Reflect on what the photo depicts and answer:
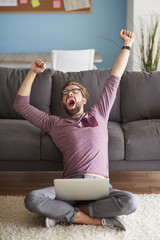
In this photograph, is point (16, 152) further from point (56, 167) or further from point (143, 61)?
point (143, 61)

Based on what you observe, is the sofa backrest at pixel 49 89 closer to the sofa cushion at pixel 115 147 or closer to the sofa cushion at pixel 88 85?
the sofa cushion at pixel 88 85

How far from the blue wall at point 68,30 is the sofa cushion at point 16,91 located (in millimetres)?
2728

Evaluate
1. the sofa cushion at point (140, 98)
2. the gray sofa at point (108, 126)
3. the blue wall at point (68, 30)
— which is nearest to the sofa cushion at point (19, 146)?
the gray sofa at point (108, 126)

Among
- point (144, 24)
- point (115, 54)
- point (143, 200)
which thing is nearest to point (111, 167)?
point (143, 200)

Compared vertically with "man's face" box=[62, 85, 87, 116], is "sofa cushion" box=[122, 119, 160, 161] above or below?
below

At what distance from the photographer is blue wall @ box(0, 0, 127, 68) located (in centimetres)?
560

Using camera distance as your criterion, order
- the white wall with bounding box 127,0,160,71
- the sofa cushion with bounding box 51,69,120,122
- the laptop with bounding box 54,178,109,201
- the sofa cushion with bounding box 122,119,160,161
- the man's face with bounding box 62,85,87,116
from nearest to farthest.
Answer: the laptop with bounding box 54,178,109,201, the man's face with bounding box 62,85,87,116, the sofa cushion with bounding box 122,119,160,161, the sofa cushion with bounding box 51,69,120,122, the white wall with bounding box 127,0,160,71

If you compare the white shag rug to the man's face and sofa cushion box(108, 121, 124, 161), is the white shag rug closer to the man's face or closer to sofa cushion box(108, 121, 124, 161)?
sofa cushion box(108, 121, 124, 161)

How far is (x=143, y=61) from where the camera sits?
459 cm

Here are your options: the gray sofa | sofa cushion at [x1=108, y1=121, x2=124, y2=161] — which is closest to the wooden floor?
the gray sofa

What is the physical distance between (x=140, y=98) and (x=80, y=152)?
3.27 feet

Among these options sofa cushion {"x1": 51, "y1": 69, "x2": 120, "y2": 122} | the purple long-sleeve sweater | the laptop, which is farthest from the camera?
sofa cushion {"x1": 51, "y1": 69, "x2": 120, "y2": 122}

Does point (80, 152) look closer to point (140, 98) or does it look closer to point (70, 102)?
point (70, 102)

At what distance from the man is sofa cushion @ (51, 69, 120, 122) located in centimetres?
53
